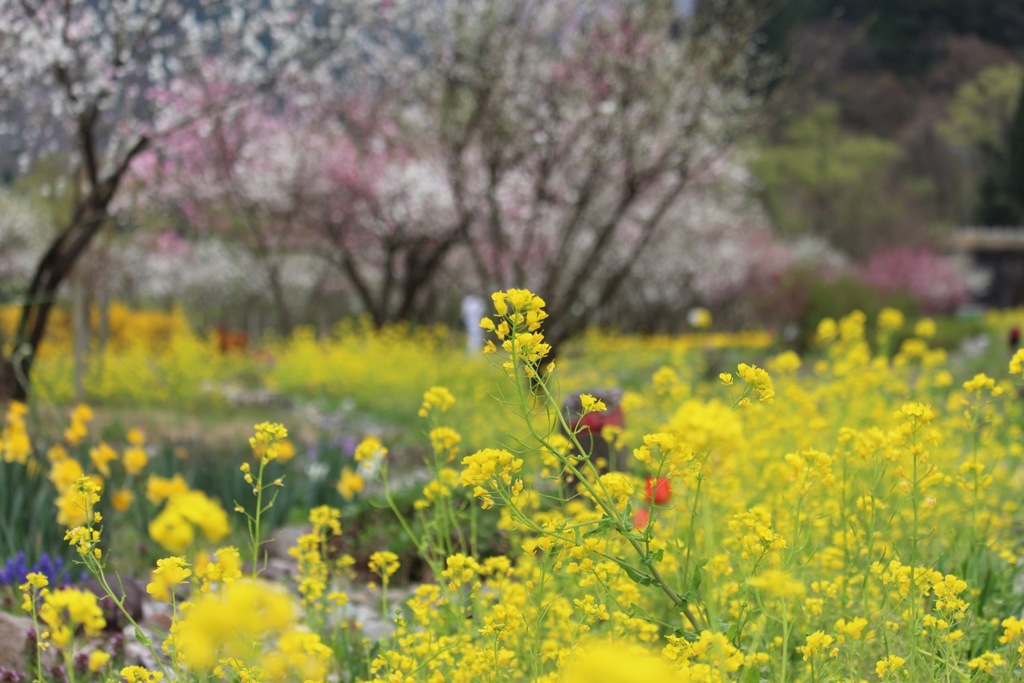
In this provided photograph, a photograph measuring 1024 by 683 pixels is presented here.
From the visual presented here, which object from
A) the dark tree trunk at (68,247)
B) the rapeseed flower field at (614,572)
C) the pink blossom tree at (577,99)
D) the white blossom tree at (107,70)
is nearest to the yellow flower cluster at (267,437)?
the rapeseed flower field at (614,572)

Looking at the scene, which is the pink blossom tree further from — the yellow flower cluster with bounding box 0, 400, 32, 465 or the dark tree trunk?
the yellow flower cluster with bounding box 0, 400, 32, 465

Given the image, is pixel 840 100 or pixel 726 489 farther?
pixel 840 100

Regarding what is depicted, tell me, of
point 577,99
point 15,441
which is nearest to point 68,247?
point 15,441

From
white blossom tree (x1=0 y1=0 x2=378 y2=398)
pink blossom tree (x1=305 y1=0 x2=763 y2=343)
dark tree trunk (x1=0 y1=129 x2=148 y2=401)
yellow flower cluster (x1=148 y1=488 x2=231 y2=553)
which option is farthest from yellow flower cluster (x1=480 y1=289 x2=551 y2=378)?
pink blossom tree (x1=305 y1=0 x2=763 y2=343)

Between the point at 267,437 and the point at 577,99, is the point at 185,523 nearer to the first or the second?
the point at 267,437

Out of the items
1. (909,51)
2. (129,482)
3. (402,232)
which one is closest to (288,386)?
(402,232)

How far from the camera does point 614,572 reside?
7.18 ft

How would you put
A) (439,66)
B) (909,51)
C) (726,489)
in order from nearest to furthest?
1. (726,489)
2. (439,66)
3. (909,51)

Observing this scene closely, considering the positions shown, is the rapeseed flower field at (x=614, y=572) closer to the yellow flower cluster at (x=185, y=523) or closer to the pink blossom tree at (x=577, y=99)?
the yellow flower cluster at (x=185, y=523)

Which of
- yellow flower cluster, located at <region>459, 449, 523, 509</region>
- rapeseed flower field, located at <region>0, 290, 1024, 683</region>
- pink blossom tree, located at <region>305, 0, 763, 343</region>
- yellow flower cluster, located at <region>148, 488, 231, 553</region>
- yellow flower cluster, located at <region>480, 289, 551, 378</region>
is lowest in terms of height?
rapeseed flower field, located at <region>0, 290, 1024, 683</region>

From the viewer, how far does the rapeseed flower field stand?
4.78 feet

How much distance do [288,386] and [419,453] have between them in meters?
4.97

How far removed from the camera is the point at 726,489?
3260mm

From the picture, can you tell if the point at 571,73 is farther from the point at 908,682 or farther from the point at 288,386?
the point at 908,682
